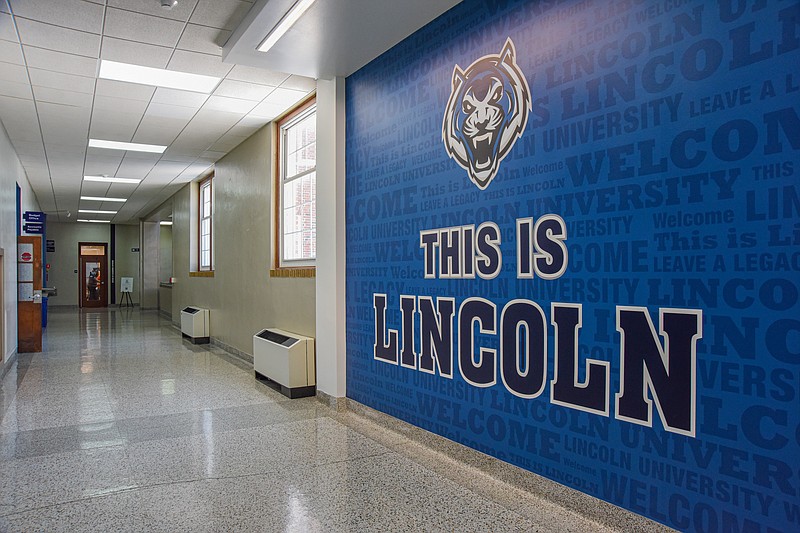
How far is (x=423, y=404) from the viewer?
425 centimetres

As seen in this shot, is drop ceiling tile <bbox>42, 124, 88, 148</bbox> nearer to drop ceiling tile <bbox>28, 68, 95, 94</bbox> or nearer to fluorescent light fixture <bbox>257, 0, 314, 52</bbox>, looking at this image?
drop ceiling tile <bbox>28, 68, 95, 94</bbox>

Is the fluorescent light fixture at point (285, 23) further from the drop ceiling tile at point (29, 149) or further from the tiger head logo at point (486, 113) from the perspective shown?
the drop ceiling tile at point (29, 149)

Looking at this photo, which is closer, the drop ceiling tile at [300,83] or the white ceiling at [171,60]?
the white ceiling at [171,60]

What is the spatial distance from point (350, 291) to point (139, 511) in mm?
2641

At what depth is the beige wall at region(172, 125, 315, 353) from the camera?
6.79 metres

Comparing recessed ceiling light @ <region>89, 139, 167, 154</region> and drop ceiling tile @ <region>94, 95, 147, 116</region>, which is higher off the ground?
drop ceiling tile @ <region>94, 95, 147, 116</region>

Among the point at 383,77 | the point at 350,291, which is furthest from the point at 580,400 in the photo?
the point at 383,77

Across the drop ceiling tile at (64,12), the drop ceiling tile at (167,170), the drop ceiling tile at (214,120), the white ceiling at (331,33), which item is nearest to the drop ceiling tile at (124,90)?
the drop ceiling tile at (214,120)

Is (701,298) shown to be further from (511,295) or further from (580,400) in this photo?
(511,295)

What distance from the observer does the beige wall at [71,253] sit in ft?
71.4

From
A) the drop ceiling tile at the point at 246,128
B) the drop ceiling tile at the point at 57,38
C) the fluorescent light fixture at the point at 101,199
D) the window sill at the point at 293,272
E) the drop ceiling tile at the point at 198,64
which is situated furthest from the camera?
the fluorescent light fixture at the point at 101,199

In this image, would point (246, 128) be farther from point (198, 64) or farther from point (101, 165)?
point (101, 165)

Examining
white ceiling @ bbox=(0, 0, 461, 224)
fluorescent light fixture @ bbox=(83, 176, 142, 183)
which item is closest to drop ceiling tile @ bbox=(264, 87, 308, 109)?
white ceiling @ bbox=(0, 0, 461, 224)

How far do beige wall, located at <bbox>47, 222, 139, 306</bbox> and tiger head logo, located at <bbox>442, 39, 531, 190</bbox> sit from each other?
873 inches
